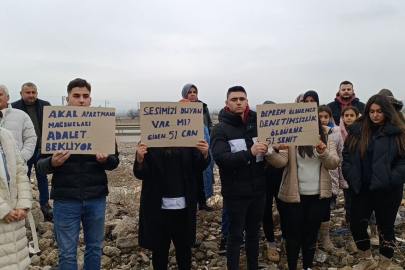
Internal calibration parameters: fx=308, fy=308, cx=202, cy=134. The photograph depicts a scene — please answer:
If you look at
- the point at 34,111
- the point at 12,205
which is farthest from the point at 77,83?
the point at 34,111

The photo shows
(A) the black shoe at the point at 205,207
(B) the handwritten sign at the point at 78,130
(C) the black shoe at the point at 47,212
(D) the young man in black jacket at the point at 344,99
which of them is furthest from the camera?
(A) the black shoe at the point at 205,207

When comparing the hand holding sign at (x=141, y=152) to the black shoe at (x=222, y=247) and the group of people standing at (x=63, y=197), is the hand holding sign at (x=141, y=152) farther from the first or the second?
the black shoe at (x=222, y=247)

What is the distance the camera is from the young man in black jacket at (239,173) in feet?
10.9

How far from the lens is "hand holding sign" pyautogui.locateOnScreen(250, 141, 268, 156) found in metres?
3.16

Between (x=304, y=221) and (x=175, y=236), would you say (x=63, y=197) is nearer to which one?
(x=175, y=236)

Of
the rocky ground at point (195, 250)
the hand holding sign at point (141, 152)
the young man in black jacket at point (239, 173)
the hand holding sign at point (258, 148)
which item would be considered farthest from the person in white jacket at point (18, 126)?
the hand holding sign at point (258, 148)

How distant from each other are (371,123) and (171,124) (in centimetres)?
232

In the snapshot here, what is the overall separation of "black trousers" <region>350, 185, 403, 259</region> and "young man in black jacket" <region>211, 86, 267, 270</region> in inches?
45.7

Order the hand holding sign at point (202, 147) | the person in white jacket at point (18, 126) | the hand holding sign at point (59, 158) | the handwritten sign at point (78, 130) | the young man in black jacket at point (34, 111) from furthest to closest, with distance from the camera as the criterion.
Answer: the young man in black jacket at point (34, 111)
the person in white jacket at point (18, 126)
the hand holding sign at point (202, 147)
the handwritten sign at point (78, 130)
the hand holding sign at point (59, 158)

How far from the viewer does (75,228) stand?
3.00 metres

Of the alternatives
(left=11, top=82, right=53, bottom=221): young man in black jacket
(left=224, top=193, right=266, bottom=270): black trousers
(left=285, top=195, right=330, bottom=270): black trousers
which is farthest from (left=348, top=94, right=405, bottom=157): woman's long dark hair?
(left=11, top=82, right=53, bottom=221): young man in black jacket

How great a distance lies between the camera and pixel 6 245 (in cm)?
261

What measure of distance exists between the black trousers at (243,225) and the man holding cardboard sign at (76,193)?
136cm

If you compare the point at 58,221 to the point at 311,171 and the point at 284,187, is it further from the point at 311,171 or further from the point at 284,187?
the point at 311,171
